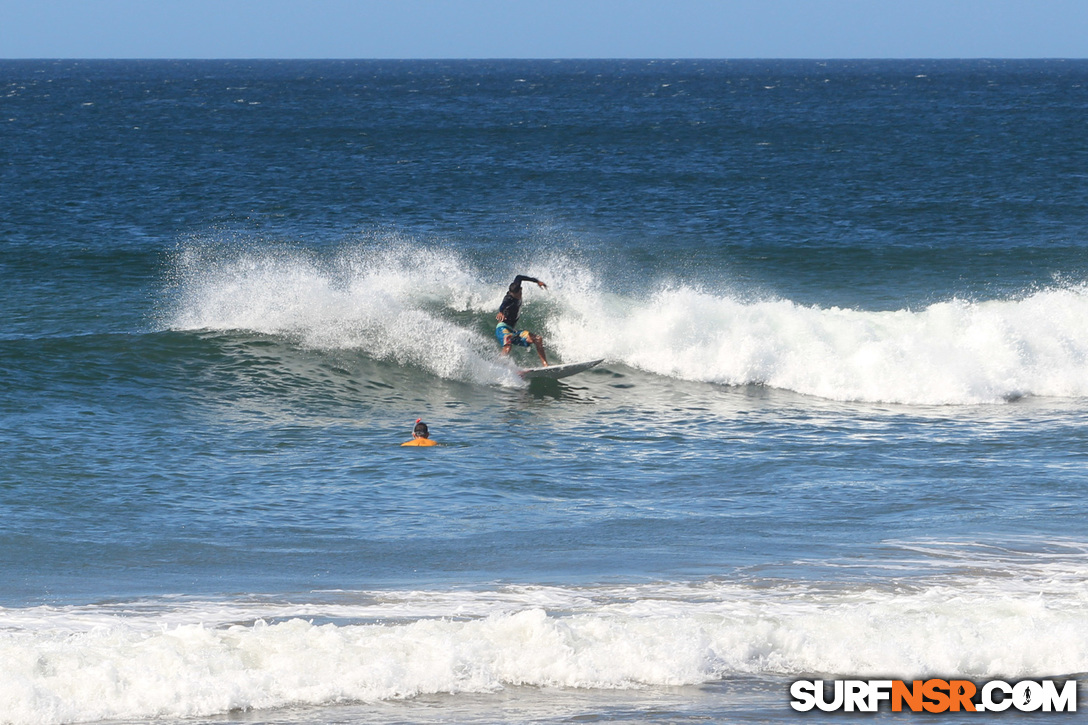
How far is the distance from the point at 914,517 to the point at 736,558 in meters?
2.29

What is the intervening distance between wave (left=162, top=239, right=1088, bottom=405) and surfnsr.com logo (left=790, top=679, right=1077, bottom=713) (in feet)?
33.2

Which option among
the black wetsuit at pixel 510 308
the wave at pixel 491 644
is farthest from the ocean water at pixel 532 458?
the black wetsuit at pixel 510 308

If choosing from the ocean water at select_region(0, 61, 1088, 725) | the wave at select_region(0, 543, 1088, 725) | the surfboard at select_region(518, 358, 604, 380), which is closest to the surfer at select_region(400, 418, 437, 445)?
the ocean water at select_region(0, 61, 1088, 725)

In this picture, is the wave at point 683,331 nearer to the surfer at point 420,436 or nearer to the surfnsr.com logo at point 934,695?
the surfer at point 420,436

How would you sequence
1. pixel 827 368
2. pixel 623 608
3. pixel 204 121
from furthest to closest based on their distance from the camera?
1. pixel 204 121
2. pixel 827 368
3. pixel 623 608

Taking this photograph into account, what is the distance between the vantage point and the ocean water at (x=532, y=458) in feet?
25.7

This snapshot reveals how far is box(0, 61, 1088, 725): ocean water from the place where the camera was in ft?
25.7

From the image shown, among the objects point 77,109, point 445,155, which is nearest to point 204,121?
point 77,109

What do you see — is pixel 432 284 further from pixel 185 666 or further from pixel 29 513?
pixel 185 666

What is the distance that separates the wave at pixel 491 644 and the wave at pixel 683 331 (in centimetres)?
920

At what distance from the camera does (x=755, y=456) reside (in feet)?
46.4

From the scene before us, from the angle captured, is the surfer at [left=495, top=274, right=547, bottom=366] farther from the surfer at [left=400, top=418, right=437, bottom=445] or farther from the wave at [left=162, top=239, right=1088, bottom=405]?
the surfer at [left=400, top=418, right=437, bottom=445]

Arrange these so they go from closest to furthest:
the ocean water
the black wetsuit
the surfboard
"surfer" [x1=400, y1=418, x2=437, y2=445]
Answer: the ocean water < "surfer" [x1=400, y1=418, x2=437, y2=445] < the black wetsuit < the surfboard

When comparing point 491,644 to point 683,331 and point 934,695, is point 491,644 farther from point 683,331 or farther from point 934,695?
point 683,331
